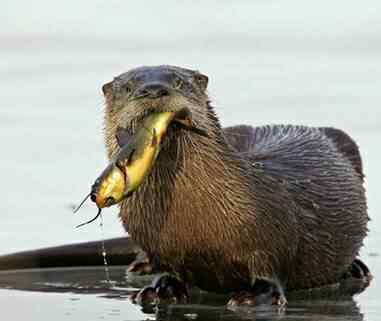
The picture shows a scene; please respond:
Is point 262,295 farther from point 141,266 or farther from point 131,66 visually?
point 131,66

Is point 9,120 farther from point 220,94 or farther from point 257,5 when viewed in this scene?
point 257,5

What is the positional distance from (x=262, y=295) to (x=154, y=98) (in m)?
→ 0.91

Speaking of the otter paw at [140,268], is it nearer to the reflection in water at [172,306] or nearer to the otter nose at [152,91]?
the reflection in water at [172,306]

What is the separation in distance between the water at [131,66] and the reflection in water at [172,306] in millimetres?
23

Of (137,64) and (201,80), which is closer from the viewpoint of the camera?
(201,80)

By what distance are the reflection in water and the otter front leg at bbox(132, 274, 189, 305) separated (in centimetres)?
5

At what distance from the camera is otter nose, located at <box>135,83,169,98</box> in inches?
286

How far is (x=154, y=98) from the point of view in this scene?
7277mm

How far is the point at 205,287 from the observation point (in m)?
7.88

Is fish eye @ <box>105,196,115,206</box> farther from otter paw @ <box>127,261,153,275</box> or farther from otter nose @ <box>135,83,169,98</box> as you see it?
otter paw @ <box>127,261,153,275</box>

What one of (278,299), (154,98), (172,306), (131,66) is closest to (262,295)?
(278,299)

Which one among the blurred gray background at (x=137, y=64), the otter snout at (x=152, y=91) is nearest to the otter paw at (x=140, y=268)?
the blurred gray background at (x=137, y=64)

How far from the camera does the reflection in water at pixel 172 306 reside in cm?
737

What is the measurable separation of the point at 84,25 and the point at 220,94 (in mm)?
2440
